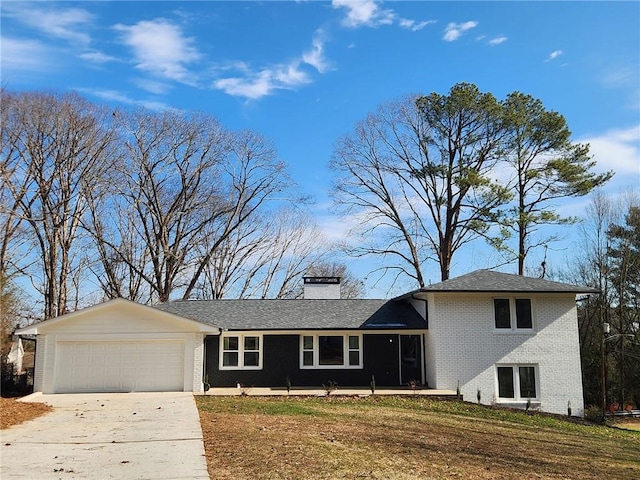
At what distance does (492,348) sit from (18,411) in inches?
601

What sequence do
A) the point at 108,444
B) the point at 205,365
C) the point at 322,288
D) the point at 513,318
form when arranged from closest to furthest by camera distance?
the point at 108,444
the point at 513,318
the point at 205,365
the point at 322,288

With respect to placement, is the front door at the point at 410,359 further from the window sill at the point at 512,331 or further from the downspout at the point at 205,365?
the downspout at the point at 205,365

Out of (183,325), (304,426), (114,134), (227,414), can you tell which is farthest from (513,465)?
(114,134)

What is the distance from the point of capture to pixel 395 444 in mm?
9977

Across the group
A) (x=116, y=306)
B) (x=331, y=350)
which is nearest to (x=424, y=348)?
(x=331, y=350)

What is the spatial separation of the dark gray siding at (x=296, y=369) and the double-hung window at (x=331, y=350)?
0.22 m

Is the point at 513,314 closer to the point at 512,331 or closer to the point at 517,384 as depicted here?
the point at 512,331

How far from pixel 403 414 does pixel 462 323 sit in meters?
6.56

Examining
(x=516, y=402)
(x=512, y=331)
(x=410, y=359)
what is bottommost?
(x=516, y=402)

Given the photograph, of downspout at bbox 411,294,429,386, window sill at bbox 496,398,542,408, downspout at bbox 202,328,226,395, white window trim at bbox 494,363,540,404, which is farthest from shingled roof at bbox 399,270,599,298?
downspout at bbox 202,328,226,395

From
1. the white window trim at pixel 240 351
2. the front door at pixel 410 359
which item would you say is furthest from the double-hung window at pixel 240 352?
the front door at pixel 410 359

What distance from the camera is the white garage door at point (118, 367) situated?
63.4 ft

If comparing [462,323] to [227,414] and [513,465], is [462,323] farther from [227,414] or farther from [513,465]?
[513,465]

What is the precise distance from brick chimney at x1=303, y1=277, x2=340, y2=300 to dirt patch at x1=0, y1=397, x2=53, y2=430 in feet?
42.0
